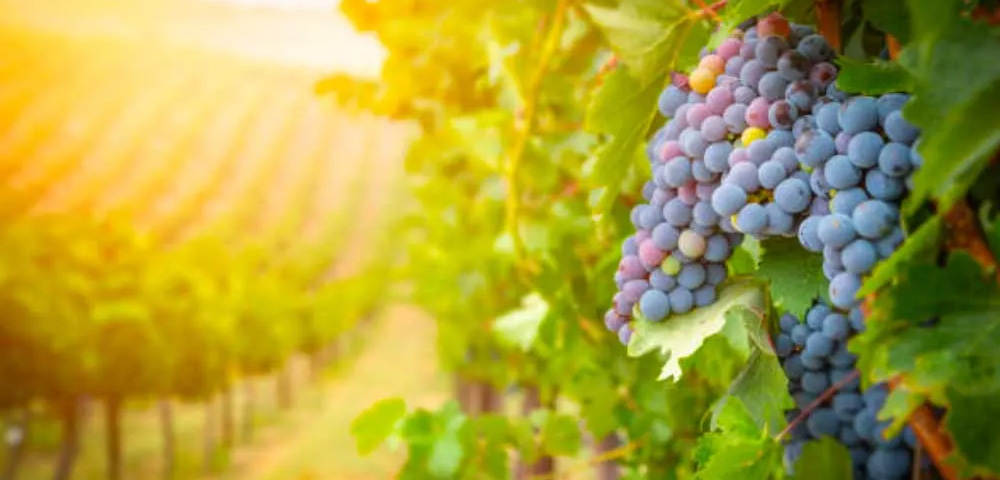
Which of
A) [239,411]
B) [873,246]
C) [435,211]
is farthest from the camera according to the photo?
[239,411]

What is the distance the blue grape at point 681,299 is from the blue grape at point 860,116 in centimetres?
26

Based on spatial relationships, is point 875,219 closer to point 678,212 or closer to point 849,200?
point 849,200

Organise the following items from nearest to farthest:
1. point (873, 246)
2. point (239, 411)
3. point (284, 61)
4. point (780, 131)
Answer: point (873, 246) < point (780, 131) < point (239, 411) < point (284, 61)

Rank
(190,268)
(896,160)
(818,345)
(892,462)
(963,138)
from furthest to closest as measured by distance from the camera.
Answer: (190,268), (892,462), (818,345), (896,160), (963,138)

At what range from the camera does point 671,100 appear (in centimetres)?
98

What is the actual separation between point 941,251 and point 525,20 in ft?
4.67

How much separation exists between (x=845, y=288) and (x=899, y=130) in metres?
0.15

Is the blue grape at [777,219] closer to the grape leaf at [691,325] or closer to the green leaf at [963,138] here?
the grape leaf at [691,325]

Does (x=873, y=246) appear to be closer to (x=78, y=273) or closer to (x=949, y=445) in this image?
(x=949, y=445)

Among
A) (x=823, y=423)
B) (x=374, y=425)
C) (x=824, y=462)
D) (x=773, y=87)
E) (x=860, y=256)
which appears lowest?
(x=374, y=425)

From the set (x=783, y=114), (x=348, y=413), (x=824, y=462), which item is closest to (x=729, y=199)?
(x=783, y=114)

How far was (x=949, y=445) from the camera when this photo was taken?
79 cm

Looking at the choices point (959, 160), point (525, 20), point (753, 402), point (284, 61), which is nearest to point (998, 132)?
point (959, 160)

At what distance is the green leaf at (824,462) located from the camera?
0.97 metres
